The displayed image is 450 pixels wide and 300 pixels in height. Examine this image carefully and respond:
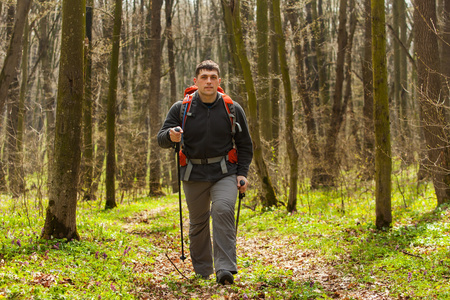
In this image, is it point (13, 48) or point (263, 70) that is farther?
point (263, 70)

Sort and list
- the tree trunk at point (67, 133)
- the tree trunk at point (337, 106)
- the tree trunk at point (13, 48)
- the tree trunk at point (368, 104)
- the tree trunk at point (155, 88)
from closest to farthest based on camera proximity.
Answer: the tree trunk at point (67, 133) → the tree trunk at point (13, 48) → the tree trunk at point (368, 104) → the tree trunk at point (337, 106) → the tree trunk at point (155, 88)

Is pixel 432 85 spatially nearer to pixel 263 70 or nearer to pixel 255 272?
pixel 263 70

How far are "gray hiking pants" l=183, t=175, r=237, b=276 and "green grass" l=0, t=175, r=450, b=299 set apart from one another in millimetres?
254

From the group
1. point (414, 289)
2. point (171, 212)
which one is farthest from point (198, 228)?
point (171, 212)

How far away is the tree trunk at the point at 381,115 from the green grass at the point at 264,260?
0.49 meters

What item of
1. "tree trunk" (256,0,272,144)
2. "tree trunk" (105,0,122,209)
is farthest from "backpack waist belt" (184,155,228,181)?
"tree trunk" (256,0,272,144)

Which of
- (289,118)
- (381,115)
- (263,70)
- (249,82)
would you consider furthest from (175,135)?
(263,70)

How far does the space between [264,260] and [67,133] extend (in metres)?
3.52

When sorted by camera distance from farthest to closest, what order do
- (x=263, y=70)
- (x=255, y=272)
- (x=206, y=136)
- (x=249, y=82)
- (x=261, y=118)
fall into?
(x=261, y=118) → (x=263, y=70) → (x=249, y=82) → (x=255, y=272) → (x=206, y=136)

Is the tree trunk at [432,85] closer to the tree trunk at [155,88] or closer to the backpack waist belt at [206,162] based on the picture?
the backpack waist belt at [206,162]

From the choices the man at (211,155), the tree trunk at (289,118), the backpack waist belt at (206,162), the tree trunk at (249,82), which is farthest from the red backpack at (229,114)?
the tree trunk at (249,82)

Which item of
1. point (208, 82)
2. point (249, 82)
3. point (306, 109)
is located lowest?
point (208, 82)

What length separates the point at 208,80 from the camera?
507 centimetres

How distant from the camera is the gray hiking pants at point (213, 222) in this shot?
16.0 feet
